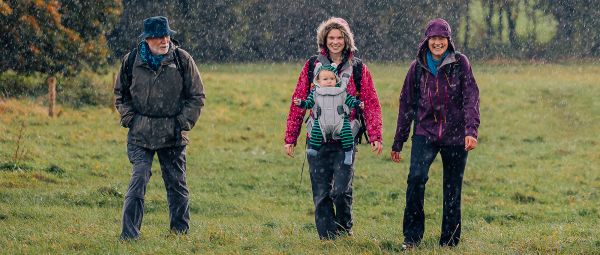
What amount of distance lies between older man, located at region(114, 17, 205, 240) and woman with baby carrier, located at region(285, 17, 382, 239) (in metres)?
1.12

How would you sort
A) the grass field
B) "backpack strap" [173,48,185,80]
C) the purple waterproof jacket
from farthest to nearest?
"backpack strap" [173,48,185,80] < the grass field < the purple waterproof jacket

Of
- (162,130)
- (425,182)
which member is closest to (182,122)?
(162,130)

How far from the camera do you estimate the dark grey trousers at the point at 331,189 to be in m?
8.52

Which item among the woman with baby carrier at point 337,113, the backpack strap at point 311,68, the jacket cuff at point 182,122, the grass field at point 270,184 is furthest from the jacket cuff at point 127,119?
the backpack strap at point 311,68

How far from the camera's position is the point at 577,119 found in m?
29.1

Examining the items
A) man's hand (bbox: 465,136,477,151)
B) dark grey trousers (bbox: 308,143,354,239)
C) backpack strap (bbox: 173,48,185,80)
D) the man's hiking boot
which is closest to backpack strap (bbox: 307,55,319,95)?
dark grey trousers (bbox: 308,143,354,239)

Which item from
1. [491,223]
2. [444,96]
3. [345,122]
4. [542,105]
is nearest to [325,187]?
[345,122]

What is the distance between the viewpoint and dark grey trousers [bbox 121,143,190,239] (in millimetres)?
8836

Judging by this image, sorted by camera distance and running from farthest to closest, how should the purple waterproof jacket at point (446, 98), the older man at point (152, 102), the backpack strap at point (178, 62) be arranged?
1. the backpack strap at point (178, 62)
2. the older man at point (152, 102)
3. the purple waterproof jacket at point (446, 98)

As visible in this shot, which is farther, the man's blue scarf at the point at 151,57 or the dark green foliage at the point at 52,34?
the dark green foliage at the point at 52,34

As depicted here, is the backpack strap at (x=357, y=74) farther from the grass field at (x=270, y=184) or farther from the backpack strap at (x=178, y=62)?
the backpack strap at (x=178, y=62)

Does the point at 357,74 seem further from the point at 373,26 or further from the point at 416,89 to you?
the point at 373,26

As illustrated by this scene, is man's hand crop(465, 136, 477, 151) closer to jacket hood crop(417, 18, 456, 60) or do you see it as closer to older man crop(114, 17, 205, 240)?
jacket hood crop(417, 18, 456, 60)

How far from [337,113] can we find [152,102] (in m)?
1.79
